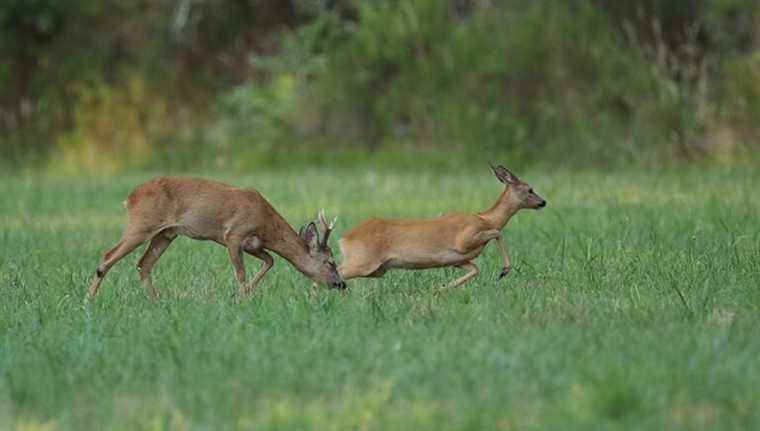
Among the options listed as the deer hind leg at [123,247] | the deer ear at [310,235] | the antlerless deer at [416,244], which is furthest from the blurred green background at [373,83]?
the deer hind leg at [123,247]

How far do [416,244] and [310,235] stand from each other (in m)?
0.85

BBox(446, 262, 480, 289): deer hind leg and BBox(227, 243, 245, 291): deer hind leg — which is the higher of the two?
BBox(227, 243, 245, 291): deer hind leg

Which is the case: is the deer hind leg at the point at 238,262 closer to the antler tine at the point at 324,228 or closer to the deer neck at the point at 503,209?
the antler tine at the point at 324,228

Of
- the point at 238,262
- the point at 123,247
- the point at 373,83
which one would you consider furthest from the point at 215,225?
the point at 373,83

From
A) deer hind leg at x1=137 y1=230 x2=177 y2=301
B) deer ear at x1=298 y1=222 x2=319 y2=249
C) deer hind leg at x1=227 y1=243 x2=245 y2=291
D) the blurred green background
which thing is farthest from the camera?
the blurred green background

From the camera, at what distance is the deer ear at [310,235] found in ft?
32.1

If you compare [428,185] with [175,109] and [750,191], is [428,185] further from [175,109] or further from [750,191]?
[175,109]

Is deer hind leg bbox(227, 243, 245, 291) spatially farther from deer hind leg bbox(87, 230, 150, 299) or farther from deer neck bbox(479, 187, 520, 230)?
deer neck bbox(479, 187, 520, 230)

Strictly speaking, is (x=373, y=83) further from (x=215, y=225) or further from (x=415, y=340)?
(x=415, y=340)

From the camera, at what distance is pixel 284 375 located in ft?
20.9

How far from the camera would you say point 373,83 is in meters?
22.7

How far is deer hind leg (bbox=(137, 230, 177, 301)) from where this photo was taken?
9632mm

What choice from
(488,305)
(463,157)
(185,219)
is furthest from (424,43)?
(488,305)

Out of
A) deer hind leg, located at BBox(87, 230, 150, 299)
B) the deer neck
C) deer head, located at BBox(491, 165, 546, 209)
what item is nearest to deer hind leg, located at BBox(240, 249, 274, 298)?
deer hind leg, located at BBox(87, 230, 150, 299)
